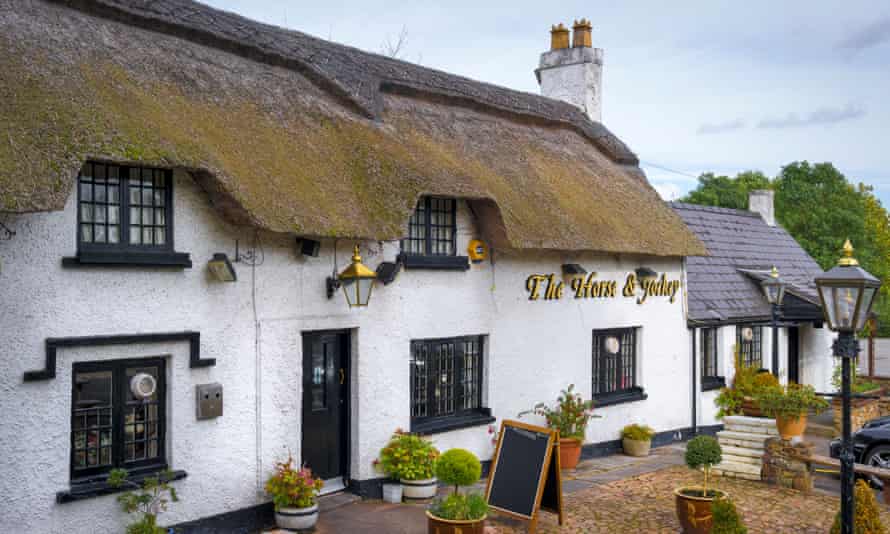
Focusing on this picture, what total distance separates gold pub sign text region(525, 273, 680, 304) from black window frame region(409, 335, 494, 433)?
1.43m

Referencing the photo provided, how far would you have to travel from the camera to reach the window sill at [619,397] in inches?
608

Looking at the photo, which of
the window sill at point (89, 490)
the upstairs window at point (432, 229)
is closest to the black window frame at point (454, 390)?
the upstairs window at point (432, 229)

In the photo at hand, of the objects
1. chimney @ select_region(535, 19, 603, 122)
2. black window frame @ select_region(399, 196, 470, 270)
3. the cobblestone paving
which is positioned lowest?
the cobblestone paving

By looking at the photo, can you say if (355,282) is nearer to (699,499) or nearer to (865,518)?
(699,499)

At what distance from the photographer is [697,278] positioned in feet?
63.8

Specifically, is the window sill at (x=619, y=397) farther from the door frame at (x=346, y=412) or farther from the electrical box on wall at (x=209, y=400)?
the electrical box on wall at (x=209, y=400)

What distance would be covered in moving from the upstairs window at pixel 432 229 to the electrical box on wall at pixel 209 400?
11.7 feet

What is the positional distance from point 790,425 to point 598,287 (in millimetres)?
4452

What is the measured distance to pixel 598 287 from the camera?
15.4m

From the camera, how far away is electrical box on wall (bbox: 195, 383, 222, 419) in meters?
9.42

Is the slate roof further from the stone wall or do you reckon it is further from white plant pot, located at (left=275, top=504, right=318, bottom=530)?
white plant pot, located at (left=275, top=504, right=318, bottom=530)

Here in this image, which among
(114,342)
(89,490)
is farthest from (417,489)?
(114,342)

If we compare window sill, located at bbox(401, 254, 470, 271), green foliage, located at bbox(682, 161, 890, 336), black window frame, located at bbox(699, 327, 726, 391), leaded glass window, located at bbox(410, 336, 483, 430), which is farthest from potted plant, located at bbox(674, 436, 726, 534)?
green foliage, located at bbox(682, 161, 890, 336)

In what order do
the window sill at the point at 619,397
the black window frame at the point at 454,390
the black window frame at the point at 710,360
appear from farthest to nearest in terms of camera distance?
the black window frame at the point at 710,360 < the window sill at the point at 619,397 < the black window frame at the point at 454,390
